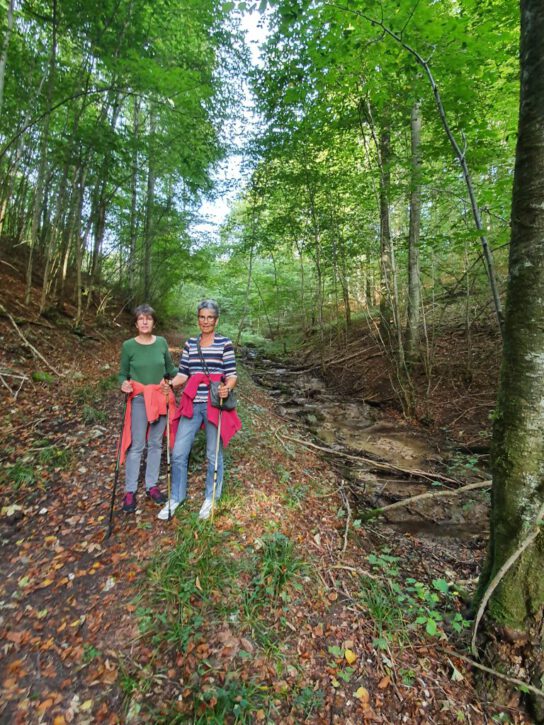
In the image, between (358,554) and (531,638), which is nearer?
(531,638)

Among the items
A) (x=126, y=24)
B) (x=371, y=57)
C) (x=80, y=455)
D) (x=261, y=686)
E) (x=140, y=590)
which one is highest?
(x=126, y=24)

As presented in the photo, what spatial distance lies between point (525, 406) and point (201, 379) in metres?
2.77

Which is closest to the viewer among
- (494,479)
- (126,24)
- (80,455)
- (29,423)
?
(494,479)

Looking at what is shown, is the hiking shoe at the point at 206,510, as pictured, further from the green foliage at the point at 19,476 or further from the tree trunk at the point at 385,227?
the tree trunk at the point at 385,227

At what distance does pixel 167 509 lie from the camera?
3.60m

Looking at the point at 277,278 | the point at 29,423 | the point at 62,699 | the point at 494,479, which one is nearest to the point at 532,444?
the point at 494,479

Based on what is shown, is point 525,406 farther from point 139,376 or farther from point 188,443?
point 139,376

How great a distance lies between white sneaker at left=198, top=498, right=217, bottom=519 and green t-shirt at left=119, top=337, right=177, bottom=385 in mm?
1455

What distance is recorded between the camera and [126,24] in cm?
691

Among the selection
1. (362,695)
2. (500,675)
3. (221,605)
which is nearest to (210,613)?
(221,605)

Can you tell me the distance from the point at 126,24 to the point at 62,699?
35.0 feet

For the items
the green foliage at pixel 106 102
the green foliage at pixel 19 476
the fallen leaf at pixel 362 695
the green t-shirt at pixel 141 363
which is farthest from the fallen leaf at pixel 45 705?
the green foliage at pixel 106 102

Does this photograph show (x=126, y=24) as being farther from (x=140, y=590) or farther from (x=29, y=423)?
(x=140, y=590)

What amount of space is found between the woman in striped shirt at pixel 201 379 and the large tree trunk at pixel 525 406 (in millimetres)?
2420
